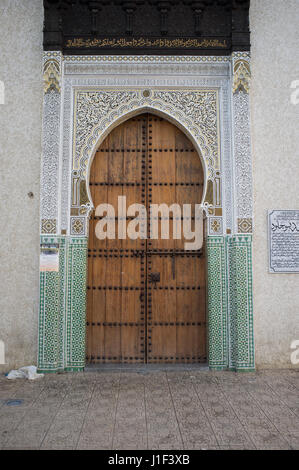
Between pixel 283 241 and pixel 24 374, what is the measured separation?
2687 mm

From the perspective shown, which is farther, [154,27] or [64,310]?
[154,27]

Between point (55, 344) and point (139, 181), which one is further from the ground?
point (139, 181)

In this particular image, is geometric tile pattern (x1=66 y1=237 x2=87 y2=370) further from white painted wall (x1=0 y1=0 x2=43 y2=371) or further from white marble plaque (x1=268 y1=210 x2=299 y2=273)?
white marble plaque (x1=268 y1=210 x2=299 y2=273)

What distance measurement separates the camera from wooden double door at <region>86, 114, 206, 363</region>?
3.83 m

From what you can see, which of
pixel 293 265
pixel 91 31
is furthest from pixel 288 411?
pixel 91 31

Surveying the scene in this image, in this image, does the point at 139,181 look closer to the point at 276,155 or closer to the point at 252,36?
the point at 276,155

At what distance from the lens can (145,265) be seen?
389 centimetres

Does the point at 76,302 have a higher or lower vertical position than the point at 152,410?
higher

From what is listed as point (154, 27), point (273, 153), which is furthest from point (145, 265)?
point (154, 27)

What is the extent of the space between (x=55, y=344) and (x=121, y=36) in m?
3.02

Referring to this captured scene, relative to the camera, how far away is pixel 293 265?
3.74 m

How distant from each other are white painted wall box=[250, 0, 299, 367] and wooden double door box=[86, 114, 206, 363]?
579 millimetres

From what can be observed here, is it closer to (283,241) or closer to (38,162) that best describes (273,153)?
(283,241)

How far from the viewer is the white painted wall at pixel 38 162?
3.69 metres
